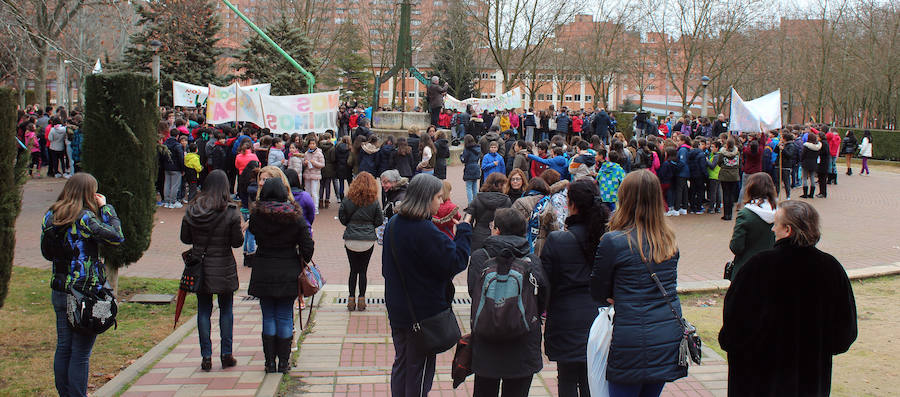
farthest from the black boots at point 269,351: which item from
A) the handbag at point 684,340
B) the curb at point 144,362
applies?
the handbag at point 684,340

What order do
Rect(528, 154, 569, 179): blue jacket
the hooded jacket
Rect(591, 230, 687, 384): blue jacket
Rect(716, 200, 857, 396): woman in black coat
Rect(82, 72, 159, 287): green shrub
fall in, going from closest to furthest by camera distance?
1. Rect(716, 200, 857, 396): woman in black coat
2. Rect(591, 230, 687, 384): blue jacket
3. the hooded jacket
4. Rect(82, 72, 159, 287): green shrub
5. Rect(528, 154, 569, 179): blue jacket

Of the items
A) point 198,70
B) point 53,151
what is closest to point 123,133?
point 53,151

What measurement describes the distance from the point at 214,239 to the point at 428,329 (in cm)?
242

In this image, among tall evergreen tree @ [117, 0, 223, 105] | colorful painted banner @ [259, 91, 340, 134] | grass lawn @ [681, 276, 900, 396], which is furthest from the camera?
tall evergreen tree @ [117, 0, 223, 105]

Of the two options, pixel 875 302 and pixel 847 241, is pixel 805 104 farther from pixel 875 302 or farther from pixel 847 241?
pixel 875 302

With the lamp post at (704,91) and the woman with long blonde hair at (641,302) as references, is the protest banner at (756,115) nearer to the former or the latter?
the lamp post at (704,91)

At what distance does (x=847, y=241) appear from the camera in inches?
528

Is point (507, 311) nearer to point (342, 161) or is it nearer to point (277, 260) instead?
point (277, 260)

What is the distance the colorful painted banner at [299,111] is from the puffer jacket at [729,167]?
888 cm

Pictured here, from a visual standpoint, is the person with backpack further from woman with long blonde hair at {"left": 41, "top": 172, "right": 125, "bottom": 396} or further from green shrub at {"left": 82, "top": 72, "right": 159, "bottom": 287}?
green shrub at {"left": 82, "top": 72, "right": 159, "bottom": 287}

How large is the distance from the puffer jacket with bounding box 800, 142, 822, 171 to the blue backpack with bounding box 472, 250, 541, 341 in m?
16.6

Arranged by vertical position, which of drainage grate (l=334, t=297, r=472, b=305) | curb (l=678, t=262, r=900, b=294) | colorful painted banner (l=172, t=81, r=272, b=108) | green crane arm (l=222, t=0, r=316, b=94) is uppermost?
green crane arm (l=222, t=0, r=316, b=94)

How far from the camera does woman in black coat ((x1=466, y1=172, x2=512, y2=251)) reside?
7715 mm

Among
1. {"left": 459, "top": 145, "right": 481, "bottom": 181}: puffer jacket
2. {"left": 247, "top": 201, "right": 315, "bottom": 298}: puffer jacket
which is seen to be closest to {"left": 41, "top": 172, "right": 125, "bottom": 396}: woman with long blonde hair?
{"left": 247, "top": 201, "right": 315, "bottom": 298}: puffer jacket
